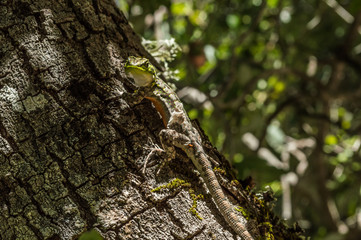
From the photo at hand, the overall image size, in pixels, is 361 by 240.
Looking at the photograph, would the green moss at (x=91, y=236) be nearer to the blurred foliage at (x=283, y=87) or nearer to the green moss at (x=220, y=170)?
the green moss at (x=220, y=170)

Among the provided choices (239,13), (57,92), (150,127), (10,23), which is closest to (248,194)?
(150,127)

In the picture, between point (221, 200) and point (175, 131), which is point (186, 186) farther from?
point (175, 131)

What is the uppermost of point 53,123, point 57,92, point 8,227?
point 57,92

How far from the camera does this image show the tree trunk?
190 centimetres

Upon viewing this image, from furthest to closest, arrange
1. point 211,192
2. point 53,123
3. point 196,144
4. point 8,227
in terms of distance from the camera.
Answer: point 196,144, point 211,192, point 53,123, point 8,227

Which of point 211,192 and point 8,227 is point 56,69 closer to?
point 8,227

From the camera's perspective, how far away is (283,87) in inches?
248

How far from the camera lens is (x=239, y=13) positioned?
586 cm

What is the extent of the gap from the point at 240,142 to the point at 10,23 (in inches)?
154

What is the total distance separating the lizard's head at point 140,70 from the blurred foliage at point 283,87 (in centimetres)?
199

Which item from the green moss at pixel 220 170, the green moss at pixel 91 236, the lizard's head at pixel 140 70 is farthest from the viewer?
the green moss at pixel 220 170

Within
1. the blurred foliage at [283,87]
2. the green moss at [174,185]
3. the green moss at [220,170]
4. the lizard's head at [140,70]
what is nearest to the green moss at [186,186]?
the green moss at [174,185]

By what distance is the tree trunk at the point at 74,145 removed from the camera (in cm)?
190

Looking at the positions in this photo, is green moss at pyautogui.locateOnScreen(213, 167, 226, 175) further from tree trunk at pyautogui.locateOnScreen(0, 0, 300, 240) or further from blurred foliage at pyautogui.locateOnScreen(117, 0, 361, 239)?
blurred foliage at pyautogui.locateOnScreen(117, 0, 361, 239)
